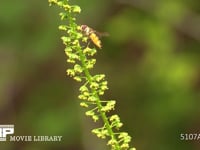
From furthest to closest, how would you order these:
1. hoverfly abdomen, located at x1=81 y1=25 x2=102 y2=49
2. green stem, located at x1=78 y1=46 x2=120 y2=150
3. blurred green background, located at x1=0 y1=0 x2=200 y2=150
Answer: blurred green background, located at x1=0 y1=0 x2=200 y2=150
hoverfly abdomen, located at x1=81 y1=25 x2=102 y2=49
green stem, located at x1=78 y1=46 x2=120 y2=150

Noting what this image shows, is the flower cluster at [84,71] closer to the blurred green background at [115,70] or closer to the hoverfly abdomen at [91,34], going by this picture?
the hoverfly abdomen at [91,34]

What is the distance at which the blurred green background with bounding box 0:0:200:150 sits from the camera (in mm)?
4469

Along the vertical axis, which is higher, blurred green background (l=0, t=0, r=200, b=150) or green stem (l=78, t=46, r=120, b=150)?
blurred green background (l=0, t=0, r=200, b=150)

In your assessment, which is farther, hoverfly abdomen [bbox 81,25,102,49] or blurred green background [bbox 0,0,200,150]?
blurred green background [bbox 0,0,200,150]

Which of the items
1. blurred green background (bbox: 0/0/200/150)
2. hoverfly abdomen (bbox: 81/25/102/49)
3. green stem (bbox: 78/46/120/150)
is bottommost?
green stem (bbox: 78/46/120/150)

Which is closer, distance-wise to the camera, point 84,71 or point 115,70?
point 84,71

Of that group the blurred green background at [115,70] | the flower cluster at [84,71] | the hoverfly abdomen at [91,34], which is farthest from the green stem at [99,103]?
the blurred green background at [115,70]

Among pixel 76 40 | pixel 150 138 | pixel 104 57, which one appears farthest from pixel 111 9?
pixel 76 40

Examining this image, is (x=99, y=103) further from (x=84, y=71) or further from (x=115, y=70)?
(x=115, y=70)

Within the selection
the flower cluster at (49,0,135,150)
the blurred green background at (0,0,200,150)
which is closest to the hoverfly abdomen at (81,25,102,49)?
the flower cluster at (49,0,135,150)

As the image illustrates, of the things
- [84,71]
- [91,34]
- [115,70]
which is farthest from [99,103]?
[115,70]

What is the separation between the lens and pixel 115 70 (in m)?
4.84

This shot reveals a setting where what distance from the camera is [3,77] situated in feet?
15.7

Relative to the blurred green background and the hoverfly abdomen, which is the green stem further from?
the blurred green background
